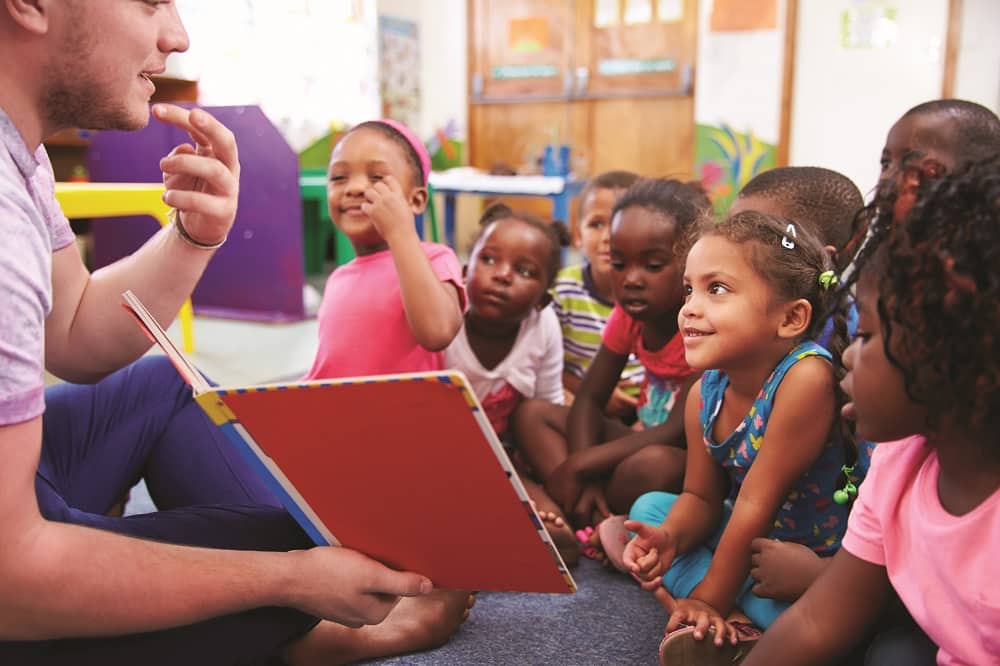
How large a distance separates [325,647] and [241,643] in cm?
18

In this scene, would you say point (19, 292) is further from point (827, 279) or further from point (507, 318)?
point (507, 318)

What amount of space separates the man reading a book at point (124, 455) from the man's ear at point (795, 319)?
54 centimetres

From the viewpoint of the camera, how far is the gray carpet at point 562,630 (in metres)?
1.07

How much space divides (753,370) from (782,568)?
0.25 metres

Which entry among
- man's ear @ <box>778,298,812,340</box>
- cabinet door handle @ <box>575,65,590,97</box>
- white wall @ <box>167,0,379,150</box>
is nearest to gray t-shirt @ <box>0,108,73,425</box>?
man's ear @ <box>778,298,812,340</box>

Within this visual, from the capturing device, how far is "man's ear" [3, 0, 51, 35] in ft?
2.15

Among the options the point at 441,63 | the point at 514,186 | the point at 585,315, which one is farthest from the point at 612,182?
the point at 441,63

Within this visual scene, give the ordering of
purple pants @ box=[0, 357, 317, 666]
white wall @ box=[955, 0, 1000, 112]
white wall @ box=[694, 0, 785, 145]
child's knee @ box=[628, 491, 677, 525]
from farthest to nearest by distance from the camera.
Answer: white wall @ box=[694, 0, 785, 145] < white wall @ box=[955, 0, 1000, 112] < child's knee @ box=[628, 491, 677, 525] < purple pants @ box=[0, 357, 317, 666]

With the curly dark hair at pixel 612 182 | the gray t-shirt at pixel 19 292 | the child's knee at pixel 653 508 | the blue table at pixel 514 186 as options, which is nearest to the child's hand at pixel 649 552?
the child's knee at pixel 653 508

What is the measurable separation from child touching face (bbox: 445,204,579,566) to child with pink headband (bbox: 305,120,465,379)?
146 millimetres

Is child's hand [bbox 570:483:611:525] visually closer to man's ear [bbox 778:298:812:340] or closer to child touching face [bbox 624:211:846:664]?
child touching face [bbox 624:211:846:664]

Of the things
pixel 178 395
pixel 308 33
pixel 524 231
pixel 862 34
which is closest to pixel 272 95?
pixel 308 33

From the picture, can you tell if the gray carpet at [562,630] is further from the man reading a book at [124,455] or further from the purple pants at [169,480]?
the purple pants at [169,480]

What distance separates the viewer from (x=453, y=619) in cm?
110
